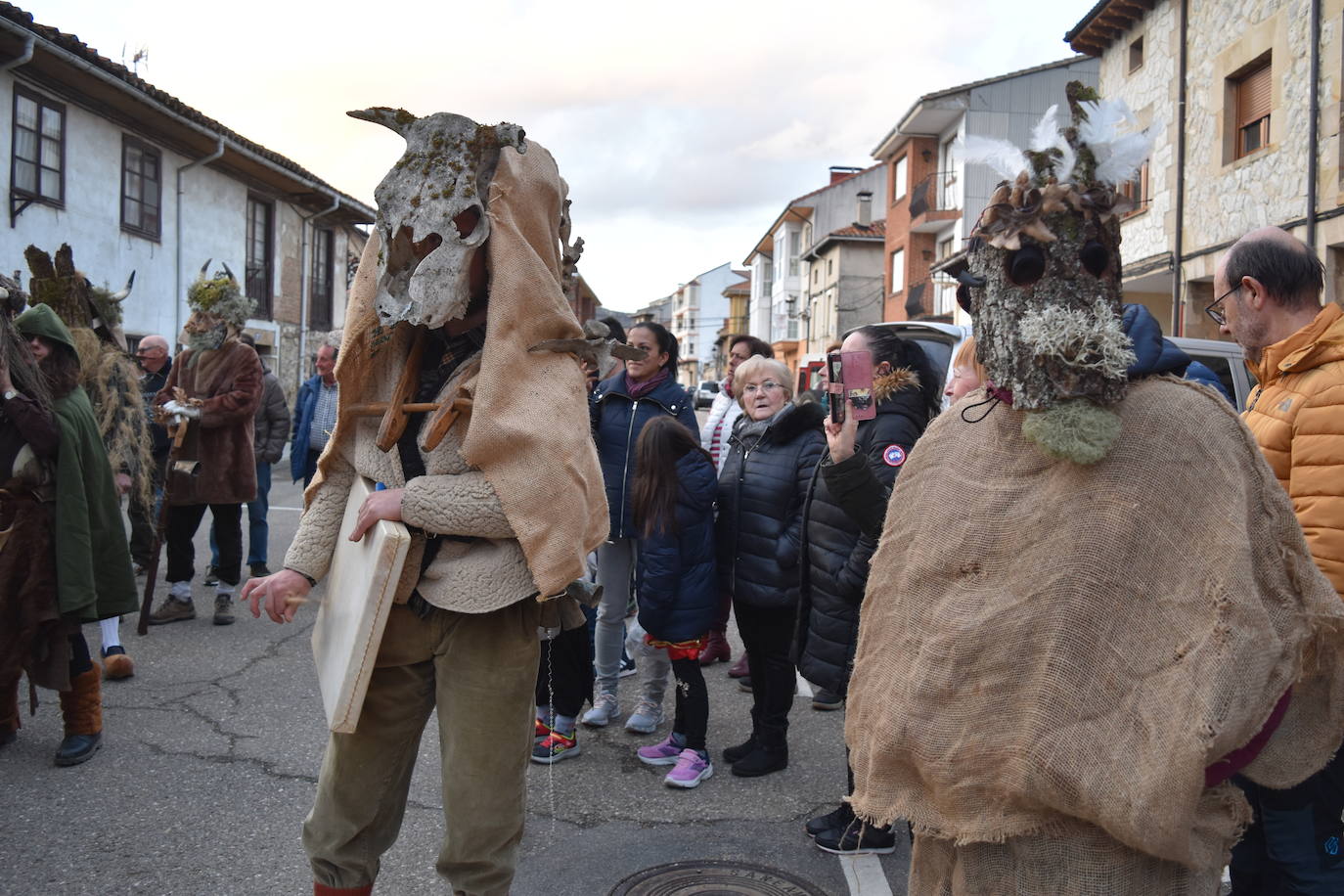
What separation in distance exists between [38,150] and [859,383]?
617 inches

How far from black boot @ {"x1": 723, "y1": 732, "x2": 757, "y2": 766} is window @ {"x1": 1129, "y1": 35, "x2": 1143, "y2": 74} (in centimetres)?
1660

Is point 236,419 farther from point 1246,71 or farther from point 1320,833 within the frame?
point 1246,71

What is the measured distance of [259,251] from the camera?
74.1ft

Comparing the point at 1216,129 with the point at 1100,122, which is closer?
the point at 1100,122

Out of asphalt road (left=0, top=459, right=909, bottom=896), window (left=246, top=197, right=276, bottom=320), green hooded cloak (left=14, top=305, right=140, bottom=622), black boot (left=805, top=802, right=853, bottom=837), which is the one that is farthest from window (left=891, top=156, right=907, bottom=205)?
black boot (left=805, top=802, right=853, bottom=837)

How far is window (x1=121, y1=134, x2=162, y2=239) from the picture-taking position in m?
17.4

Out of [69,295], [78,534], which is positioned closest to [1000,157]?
[78,534]

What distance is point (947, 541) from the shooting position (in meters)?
2.02

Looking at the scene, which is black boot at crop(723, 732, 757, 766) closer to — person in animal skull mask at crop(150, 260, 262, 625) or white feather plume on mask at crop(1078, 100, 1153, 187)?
white feather plume on mask at crop(1078, 100, 1153, 187)

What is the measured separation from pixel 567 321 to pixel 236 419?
534cm

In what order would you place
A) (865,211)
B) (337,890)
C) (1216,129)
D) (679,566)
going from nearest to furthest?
(337,890) → (679,566) → (1216,129) → (865,211)

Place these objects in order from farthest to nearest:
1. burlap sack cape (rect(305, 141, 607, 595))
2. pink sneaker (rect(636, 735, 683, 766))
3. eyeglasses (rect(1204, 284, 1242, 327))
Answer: pink sneaker (rect(636, 735, 683, 766)) < eyeglasses (rect(1204, 284, 1242, 327)) < burlap sack cape (rect(305, 141, 607, 595))

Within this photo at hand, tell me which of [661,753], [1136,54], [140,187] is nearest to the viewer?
[661,753]

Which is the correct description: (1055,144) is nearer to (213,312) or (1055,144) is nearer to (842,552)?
(842,552)
